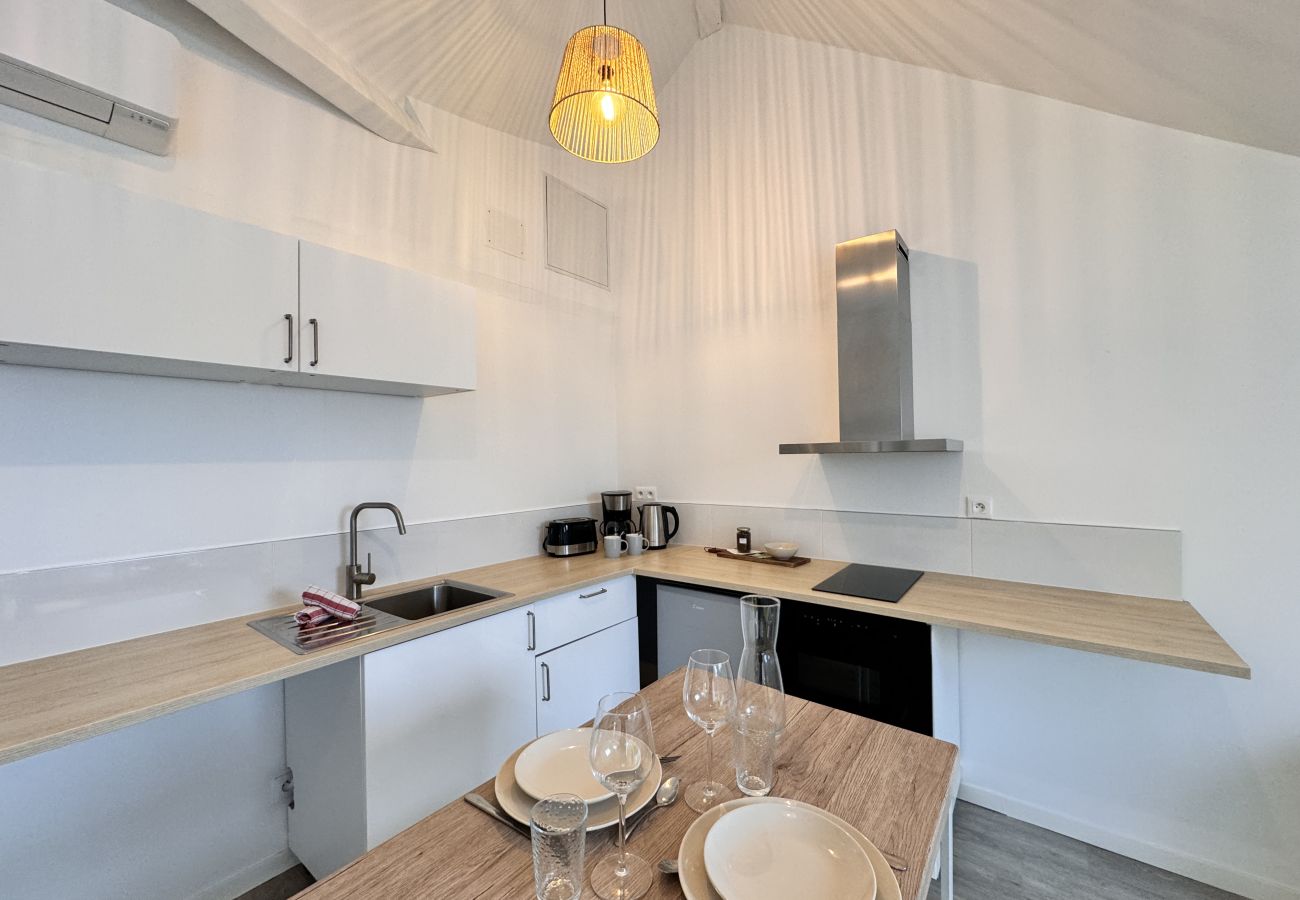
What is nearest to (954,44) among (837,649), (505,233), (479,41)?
(479,41)

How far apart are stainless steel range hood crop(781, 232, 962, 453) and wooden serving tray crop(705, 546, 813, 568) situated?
545mm

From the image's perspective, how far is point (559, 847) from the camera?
0.61m

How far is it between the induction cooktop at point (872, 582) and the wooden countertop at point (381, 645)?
0.05 metres

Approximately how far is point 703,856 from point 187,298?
179 centimetres

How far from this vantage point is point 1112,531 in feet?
6.01

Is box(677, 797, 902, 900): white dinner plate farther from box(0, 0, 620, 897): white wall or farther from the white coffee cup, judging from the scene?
the white coffee cup

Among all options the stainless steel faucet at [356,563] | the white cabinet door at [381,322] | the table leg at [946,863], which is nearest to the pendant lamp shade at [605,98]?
the white cabinet door at [381,322]

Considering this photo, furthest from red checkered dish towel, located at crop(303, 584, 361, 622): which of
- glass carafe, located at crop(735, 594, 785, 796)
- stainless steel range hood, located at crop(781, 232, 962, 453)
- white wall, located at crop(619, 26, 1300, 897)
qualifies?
white wall, located at crop(619, 26, 1300, 897)

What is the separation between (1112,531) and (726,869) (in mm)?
1958

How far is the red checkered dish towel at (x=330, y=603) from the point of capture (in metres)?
1.64

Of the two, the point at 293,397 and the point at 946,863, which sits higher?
the point at 293,397

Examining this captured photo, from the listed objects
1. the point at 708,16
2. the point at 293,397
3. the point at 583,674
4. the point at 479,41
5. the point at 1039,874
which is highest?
the point at 708,16

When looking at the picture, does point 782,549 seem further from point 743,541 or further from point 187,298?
point 187,298

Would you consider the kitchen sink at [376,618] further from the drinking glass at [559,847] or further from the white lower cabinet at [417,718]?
the drinking glass at [559,847]
